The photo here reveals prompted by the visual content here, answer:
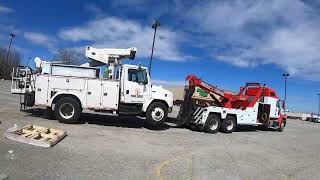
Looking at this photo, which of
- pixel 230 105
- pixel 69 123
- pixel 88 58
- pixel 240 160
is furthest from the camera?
pixel 230 105

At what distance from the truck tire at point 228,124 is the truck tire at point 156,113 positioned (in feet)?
13.9

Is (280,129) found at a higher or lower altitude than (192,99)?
lower

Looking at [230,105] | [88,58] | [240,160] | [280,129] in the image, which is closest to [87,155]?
[240,160]

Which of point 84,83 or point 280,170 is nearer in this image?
point 280,170

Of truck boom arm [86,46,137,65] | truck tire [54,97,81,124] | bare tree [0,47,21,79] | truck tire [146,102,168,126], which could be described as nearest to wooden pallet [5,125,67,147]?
truck tire [54,97,81,124]

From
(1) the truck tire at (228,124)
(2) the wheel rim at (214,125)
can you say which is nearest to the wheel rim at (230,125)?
(1) the truck tire at (228,124)

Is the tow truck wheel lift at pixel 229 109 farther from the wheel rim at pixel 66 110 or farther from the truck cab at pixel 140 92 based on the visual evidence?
the wheel rim at pixel 66 110

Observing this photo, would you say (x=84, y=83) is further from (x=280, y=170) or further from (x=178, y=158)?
(x=280, y=170)

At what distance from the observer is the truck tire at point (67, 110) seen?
1712 centimetres

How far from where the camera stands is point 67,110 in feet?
56.9

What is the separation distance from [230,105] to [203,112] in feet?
8.38

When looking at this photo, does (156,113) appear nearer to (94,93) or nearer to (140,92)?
(140,92)

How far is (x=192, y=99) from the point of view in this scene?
20734 mm

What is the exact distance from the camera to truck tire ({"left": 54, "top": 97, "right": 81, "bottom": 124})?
17125 mm
